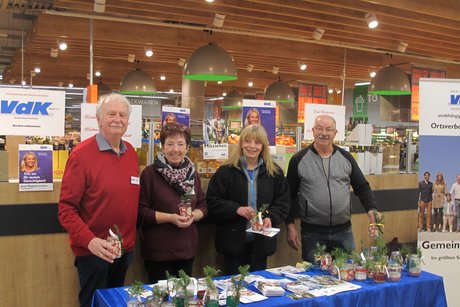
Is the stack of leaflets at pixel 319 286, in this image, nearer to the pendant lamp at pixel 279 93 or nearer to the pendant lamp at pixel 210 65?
the pendant lamp at pixel 210 65

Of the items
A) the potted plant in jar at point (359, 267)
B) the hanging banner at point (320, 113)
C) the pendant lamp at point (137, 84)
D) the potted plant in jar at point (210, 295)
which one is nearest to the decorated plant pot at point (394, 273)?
the potted plant in jar at point (359, 267)

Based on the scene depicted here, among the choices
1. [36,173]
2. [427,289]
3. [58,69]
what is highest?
[58,69]

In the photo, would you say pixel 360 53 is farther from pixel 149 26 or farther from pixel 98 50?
pixel 98 50

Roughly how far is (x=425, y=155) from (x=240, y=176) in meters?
1.73

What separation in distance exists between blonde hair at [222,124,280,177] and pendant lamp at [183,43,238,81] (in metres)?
1.83

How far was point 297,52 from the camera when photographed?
798 cm

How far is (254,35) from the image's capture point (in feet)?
23.9

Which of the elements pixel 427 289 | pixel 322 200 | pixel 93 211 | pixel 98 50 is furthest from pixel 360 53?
pixel 93 211

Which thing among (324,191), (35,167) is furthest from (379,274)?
(35,167)

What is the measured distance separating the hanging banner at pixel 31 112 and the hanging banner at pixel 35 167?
0.42 feet

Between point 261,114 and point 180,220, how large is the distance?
5.42ft

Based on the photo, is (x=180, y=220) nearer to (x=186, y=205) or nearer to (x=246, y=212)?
(x=186, y=205)

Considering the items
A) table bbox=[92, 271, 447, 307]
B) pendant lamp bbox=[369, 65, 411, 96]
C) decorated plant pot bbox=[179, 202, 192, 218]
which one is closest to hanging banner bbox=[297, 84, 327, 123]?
pendant lamp bbox=[369, 65, 411, 96]

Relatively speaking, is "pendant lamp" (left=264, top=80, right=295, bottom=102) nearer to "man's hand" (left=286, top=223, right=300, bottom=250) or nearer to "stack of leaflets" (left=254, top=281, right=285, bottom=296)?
"man's hand" (left=286, top=223, right=300, bottom=250)
